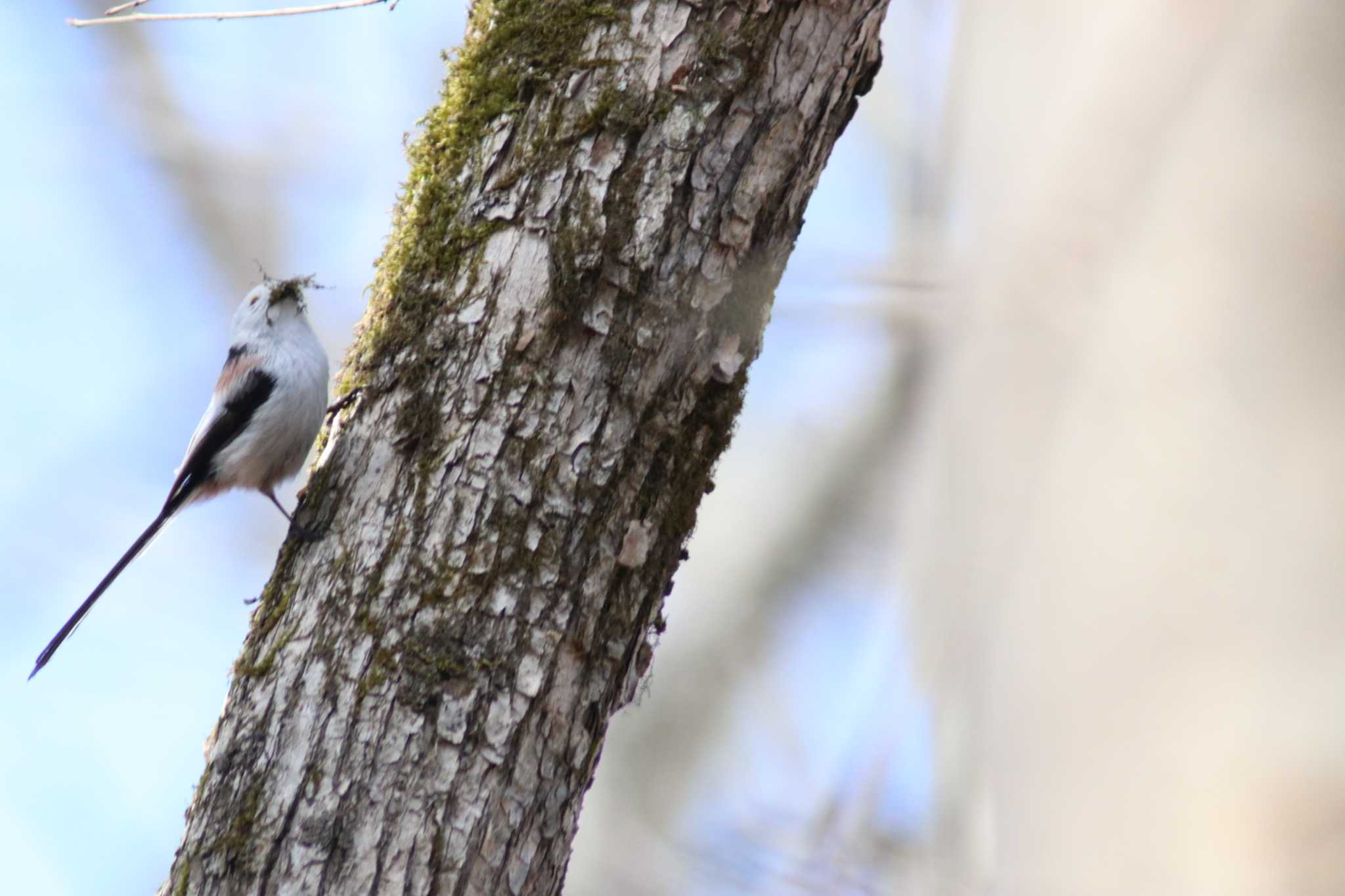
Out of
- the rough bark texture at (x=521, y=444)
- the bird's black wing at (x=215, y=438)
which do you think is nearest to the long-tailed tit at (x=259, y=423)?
the bird's black wing at (x=215, y=438)

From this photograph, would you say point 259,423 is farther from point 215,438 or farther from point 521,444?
point 521,444

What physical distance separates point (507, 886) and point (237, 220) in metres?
6.50

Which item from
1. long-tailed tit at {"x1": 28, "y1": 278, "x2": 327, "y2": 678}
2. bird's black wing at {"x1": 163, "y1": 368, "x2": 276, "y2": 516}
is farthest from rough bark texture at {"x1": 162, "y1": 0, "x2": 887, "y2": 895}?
bird's black wing at {"x1": 163, "y1": 368, "x2": 276, "y2": 516}

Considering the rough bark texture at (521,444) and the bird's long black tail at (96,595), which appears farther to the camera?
the bird's long black tail at (96,595)

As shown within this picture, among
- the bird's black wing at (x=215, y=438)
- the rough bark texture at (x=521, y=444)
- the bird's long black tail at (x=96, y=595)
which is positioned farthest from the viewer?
the bird's black wing at (x=215, y=438)

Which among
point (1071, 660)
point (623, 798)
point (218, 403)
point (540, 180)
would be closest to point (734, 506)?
point (623, 798)

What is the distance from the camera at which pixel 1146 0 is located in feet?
9.05

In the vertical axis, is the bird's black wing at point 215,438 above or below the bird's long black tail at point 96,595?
above

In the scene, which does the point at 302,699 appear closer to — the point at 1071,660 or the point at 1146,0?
the point at 1071,660

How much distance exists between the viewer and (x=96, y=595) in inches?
113

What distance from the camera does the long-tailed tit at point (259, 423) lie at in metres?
3.16

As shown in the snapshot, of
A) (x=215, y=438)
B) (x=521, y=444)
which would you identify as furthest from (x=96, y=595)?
(x=521, y=444)

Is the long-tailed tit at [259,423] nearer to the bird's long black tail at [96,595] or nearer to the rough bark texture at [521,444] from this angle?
the bird's long black tail at [96,595]

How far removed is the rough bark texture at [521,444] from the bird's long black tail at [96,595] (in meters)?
1.04
